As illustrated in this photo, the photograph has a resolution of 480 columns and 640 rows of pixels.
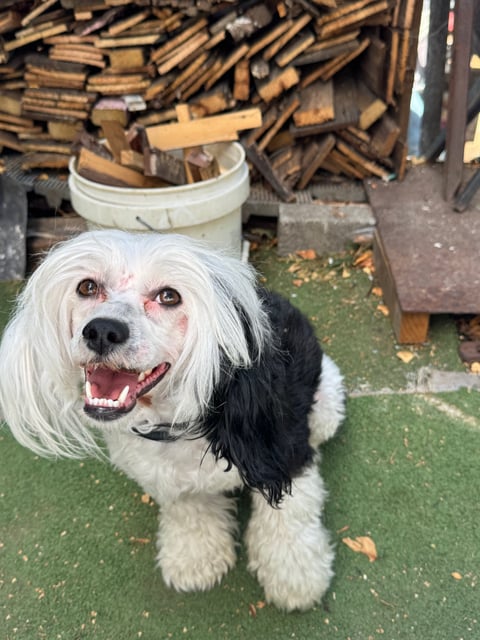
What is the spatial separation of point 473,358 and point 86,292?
1875 mm

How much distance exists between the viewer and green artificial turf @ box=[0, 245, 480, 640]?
176 cm

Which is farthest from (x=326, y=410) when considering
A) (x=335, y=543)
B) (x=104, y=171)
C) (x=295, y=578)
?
(x=104, y=171)

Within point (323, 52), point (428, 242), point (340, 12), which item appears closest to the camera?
point (428, 242)

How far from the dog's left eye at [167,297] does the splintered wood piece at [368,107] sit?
2580mm

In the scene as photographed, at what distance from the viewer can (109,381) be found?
1.32m

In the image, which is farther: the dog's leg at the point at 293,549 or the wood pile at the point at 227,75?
the wood pile at the point at 227,75

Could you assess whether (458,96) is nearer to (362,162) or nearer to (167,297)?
(362,162)

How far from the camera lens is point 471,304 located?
2.55m

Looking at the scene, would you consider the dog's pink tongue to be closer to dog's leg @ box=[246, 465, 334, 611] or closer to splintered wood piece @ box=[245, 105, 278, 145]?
dog's leg @ box=[246, 465, 334, 611]

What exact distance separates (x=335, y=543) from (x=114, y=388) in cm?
106

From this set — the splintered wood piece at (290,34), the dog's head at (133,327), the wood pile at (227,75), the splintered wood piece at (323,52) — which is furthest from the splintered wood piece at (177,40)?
the dog's head at (133,327)

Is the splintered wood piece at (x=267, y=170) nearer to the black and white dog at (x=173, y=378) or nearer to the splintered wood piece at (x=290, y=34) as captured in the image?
the splintered wood piece at (x=290, y=34)

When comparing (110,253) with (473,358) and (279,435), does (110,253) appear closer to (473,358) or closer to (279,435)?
(279,435)

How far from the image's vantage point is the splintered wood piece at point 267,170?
3396 millimetres
